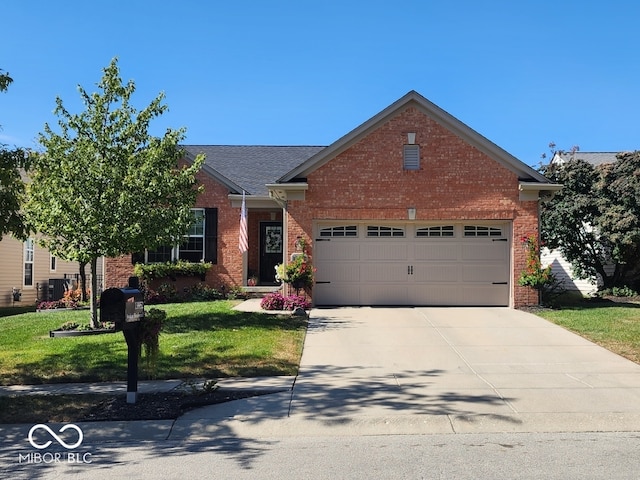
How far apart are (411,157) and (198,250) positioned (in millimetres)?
7371

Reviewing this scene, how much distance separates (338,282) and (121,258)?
7.10m

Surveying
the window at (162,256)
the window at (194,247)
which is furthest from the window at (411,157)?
the window at (162,256)

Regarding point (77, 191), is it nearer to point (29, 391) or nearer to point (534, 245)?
point (29, 391)

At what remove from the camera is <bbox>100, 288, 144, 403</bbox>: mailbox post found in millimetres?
7059

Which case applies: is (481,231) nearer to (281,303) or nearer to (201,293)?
(281,303)

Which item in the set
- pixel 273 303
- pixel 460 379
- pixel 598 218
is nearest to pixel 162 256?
pixel 273 303

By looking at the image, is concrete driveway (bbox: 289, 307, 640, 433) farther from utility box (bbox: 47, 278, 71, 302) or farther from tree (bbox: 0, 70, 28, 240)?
utility box (bbox: 47, 278, 71, 302)

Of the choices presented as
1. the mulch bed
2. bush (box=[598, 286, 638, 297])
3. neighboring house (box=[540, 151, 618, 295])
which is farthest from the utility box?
bush (box=[598, 286, 638, 297])

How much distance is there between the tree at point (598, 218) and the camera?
62.1 feet

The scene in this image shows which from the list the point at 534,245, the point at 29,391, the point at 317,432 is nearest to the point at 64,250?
Answer: the point at 29,391

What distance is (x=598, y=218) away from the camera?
1984 centimetres

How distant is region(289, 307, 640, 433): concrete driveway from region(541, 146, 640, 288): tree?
298 inches

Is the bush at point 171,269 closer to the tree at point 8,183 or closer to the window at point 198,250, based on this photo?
the window at point 198,250

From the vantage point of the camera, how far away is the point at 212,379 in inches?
346
